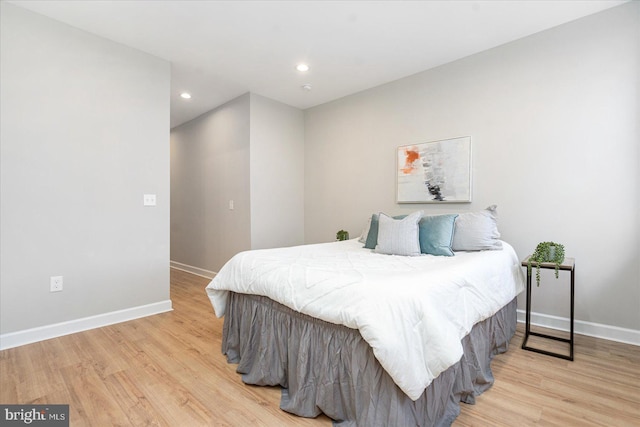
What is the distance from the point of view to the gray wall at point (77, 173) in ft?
7.80

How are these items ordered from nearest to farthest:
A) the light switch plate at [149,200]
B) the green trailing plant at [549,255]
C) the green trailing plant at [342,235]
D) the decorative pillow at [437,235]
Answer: the green trailing plant at [549,255] < the decorative pillow at [437,235] < the light switch plate at [149,200] < the green trailing plant at [342,235]

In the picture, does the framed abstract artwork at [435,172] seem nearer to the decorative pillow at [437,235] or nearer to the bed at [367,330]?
the decorative pillow at [437,235]

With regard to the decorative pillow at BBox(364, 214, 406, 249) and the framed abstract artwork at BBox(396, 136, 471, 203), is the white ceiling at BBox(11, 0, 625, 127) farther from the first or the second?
the decorative pillow at BBox(364, 214, 406, 249)

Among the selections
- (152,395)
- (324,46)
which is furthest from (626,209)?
(152,395)

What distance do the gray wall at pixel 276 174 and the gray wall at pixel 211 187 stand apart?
0.12 metres

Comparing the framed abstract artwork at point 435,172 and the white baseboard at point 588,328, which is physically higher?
the framed abstract artwork at point 435,172

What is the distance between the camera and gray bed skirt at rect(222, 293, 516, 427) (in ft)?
4.42

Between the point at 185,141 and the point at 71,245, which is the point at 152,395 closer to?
the point at 71,245

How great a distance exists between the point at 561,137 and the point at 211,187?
4.23m

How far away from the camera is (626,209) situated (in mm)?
2373

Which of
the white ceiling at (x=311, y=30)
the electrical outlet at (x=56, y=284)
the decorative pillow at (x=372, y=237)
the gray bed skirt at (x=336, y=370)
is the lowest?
the gray bed skirt at (x=336, y=370)

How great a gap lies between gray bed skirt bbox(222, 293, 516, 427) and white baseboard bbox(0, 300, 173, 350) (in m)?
1.39

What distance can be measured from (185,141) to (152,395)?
4.43 m

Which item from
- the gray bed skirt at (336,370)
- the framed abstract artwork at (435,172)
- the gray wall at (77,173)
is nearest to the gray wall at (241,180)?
the gray wall at (77,173)
